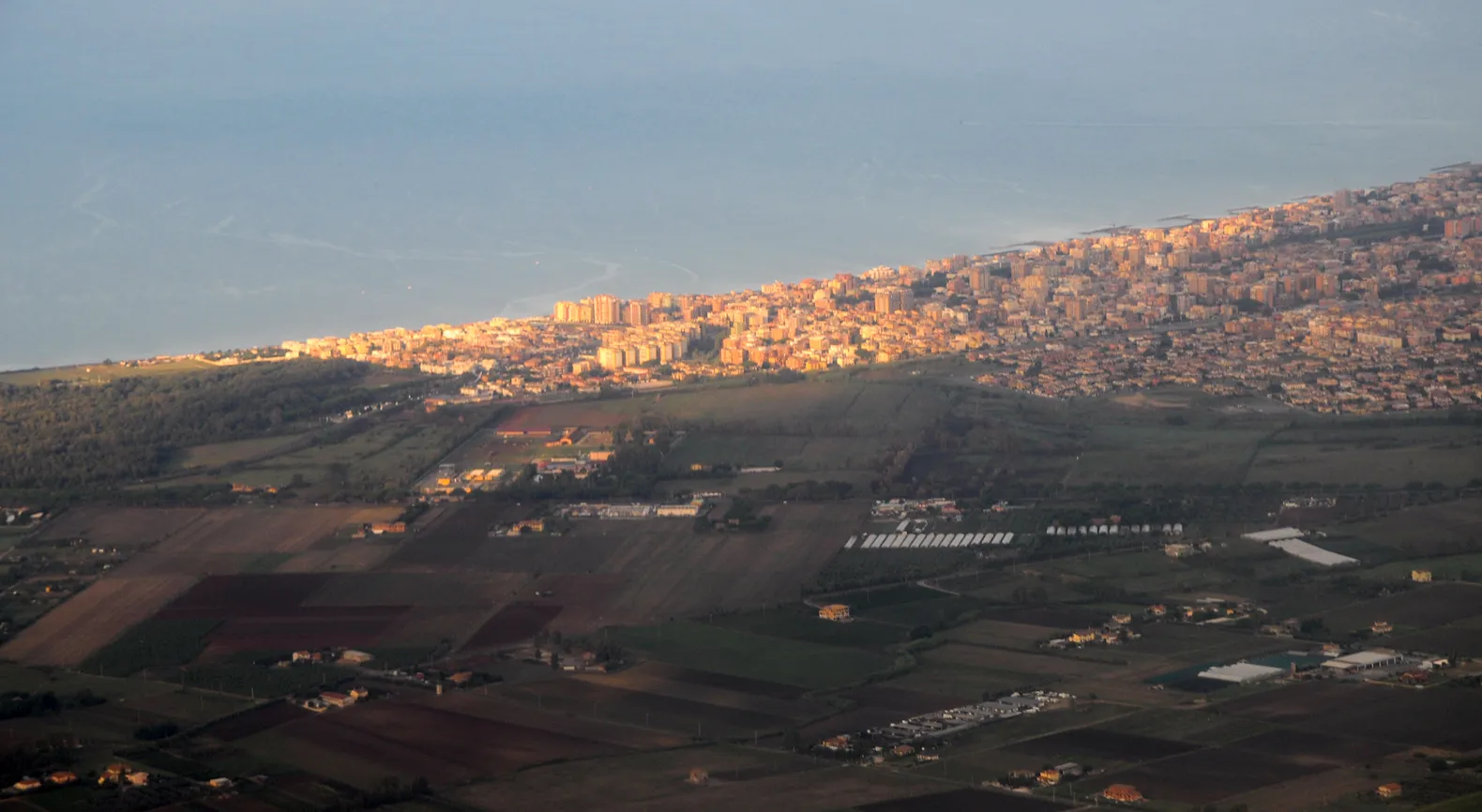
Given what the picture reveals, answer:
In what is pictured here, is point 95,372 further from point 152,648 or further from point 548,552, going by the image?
point 152,648

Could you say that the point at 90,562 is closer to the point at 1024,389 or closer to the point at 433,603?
the point at 433,603

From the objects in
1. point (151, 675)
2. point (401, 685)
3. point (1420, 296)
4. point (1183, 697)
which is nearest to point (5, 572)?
point (151, 675)

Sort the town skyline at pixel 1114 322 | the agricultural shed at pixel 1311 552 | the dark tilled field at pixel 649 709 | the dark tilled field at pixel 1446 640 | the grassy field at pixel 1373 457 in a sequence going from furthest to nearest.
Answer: the town skyline at pixel 1114 322 < the grassy field at pixel 1373 457 < the agricultural shed at pixel 1311 552 < the dark tilled field at pixel 1446 640 < the dark tilled field at pixel 649 709

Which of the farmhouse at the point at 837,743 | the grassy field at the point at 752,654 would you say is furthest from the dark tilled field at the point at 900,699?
the farmhouse at the point at 837,743

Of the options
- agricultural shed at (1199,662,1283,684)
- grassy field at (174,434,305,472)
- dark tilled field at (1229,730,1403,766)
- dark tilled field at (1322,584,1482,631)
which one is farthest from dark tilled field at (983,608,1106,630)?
grassy field at (174,434,305,472)

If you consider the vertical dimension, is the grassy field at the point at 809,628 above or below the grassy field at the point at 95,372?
below

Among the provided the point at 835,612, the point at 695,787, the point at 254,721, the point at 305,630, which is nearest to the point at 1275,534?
the point at 835,612

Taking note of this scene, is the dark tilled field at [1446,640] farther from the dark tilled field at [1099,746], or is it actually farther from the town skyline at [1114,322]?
the town skyline at [1114,322]
